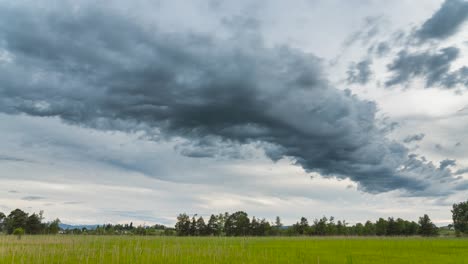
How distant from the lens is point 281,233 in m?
102

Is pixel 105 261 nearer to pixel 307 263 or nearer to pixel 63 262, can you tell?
pixel 63 262

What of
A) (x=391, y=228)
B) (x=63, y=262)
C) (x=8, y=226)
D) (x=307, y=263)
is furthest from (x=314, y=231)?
(x=63, y=262)

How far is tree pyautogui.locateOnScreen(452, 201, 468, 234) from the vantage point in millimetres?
97838

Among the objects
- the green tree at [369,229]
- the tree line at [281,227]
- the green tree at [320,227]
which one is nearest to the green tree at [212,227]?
the tree line at [281,227]

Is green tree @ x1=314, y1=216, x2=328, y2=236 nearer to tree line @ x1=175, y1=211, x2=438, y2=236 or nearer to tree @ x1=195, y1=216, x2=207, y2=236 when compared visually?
tree line @ x1=175, y1=211, x2=438, y2=236

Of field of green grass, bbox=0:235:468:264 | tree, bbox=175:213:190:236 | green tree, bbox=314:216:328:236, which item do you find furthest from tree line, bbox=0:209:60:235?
green tree, bbox=314:216:328:236

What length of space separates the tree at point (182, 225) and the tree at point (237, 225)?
→ 10.6 metres

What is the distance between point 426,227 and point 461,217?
10.9m

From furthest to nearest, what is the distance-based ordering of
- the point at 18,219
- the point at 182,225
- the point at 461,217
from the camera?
1. the point at 461,217
2. the point at 182,225
3. the point at 18,219

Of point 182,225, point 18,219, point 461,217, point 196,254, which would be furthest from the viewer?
point 461,217

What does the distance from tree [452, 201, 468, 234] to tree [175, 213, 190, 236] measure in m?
74.3

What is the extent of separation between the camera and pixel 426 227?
107000mm

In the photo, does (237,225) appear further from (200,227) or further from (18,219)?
(18,219)

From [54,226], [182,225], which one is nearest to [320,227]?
[182,225]
